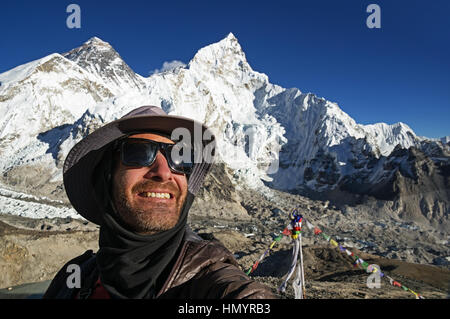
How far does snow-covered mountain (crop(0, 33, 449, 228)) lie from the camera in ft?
162

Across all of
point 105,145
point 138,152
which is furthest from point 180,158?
point 105,145

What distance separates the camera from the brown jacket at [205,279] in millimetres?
1237

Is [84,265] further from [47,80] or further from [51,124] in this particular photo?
[47,80]

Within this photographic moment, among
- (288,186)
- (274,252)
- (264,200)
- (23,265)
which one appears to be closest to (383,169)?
(288,186)

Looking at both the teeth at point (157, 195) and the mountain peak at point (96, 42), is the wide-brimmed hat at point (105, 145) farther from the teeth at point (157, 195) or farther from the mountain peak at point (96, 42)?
the mountain peak at point (96, 42)

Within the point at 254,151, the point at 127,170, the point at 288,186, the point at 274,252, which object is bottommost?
the point at 274,252

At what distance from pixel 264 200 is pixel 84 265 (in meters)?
61.4

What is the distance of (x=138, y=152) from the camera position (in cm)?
163

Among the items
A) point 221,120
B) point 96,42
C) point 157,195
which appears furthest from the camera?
point 96,42

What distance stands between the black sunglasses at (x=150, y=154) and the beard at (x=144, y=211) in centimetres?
16

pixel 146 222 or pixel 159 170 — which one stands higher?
pixel 159 170

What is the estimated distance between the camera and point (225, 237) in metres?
24.3

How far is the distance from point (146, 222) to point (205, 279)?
45 centimetres

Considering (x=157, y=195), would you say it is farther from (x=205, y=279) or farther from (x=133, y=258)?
(x=205, y=279)
